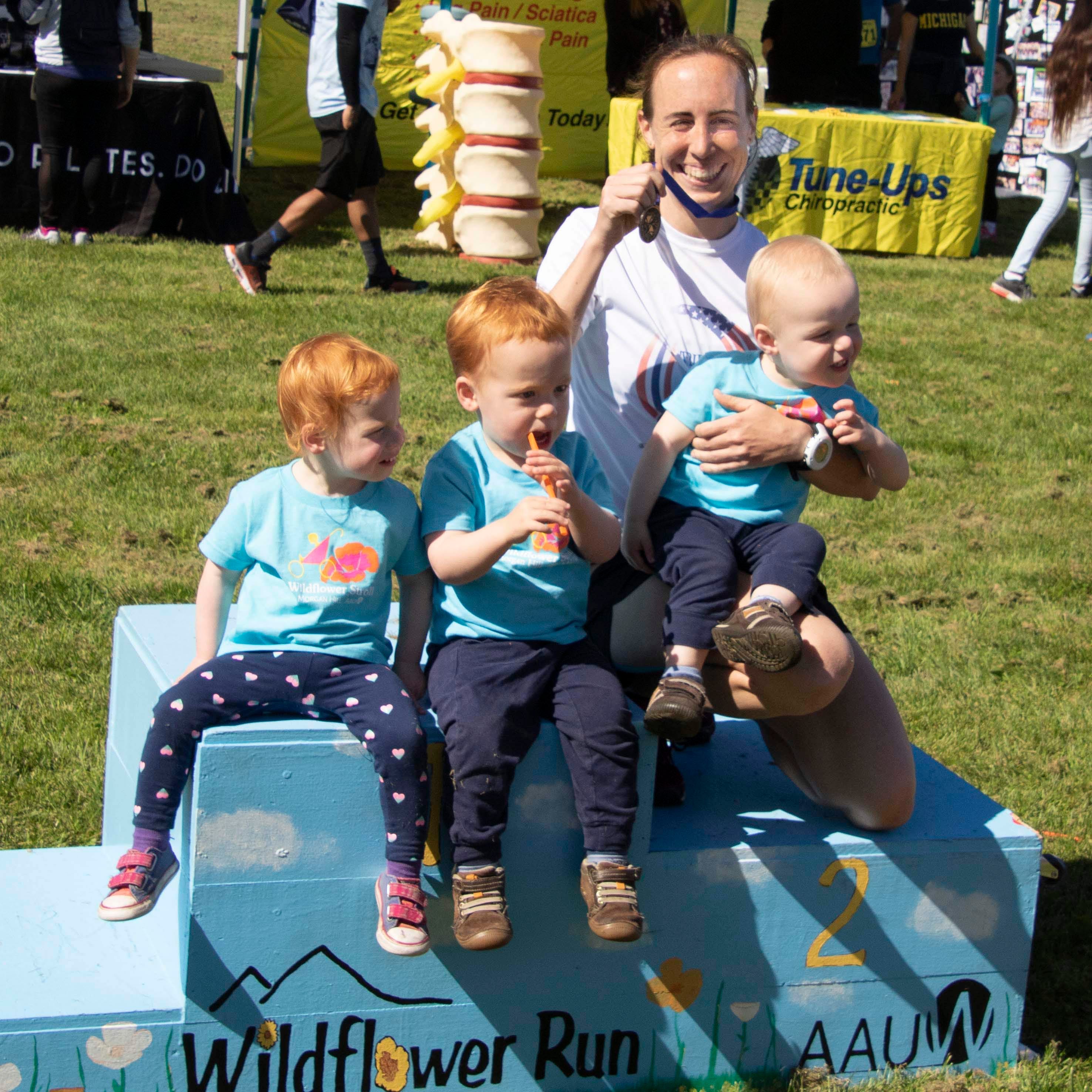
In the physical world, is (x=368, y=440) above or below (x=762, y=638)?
above

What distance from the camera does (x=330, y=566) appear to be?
2.19 metres

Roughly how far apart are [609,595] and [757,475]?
36cm

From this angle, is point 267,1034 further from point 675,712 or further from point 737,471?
point 737,471

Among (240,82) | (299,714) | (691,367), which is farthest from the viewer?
(240,82)

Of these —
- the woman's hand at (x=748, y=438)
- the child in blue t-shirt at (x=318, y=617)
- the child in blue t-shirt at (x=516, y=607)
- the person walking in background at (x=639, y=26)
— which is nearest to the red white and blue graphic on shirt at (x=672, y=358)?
the woman's hand at (x=748, y=438)

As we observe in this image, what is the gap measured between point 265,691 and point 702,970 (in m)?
0.92

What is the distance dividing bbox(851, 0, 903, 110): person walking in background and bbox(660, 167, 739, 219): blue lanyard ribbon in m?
8.81

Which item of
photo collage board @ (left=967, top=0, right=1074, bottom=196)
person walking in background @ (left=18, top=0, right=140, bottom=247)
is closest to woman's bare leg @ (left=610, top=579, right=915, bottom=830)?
person walking in background @ (left=18, top=0, right=140, bottom=247)

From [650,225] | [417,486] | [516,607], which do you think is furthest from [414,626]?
[417,486]

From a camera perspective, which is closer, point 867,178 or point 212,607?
point 212,607

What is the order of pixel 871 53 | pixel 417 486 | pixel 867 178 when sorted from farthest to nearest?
pixel 871 53 < pixel 867 178 < pixel 417 486

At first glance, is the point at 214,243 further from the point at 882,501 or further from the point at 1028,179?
the point at 1028,179

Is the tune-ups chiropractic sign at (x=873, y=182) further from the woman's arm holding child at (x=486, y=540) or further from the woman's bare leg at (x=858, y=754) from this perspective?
the woman's arm holding child at (x=486, y=540)

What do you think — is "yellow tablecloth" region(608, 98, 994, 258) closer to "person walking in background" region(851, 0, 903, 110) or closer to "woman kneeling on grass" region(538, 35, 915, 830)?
"person walking in background" region(851, 0, 903, 110)
